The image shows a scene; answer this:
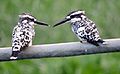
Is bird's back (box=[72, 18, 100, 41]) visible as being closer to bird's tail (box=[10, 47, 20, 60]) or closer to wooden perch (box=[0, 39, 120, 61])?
wooden perch (box=[0, 39, 120, 61])

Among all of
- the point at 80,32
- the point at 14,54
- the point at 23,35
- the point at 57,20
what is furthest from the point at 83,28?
the point at 57,20

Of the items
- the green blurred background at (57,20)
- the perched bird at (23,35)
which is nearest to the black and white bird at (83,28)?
the perched bird at (23,35)

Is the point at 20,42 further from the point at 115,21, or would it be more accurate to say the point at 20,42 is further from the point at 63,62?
the point at 115,21

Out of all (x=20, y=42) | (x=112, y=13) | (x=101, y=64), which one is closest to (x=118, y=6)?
(x=112, y=13)

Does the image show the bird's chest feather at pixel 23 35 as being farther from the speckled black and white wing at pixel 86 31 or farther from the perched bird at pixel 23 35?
the speckled black and white wing at pixel 86 31

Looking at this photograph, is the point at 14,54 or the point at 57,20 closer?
the point at 14,54

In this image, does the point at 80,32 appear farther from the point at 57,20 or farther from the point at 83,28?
the point at 57,20
